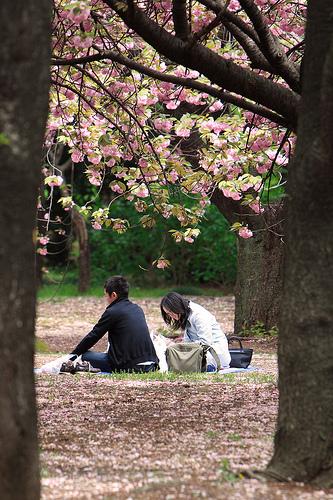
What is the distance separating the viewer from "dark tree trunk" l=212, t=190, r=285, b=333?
52.4 feet

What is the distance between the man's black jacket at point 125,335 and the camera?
1054 centimetres

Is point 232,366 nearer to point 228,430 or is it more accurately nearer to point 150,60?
point 150,60

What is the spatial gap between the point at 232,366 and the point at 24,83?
785 cm

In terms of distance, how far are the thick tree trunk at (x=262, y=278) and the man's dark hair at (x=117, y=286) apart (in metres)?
5.68

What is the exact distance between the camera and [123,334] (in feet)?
34.8

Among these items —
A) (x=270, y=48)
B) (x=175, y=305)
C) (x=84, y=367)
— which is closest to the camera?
(x=270, y=48)

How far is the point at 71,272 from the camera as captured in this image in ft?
101

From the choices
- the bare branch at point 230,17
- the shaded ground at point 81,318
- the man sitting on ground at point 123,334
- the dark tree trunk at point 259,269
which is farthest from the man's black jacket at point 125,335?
the dark tree trunk at point 259,269

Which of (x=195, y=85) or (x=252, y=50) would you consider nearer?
(x=195, y=85)

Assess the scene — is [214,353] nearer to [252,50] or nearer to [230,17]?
[252,50]

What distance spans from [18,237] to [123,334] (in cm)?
677

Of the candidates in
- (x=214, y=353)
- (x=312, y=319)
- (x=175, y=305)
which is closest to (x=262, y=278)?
(x=214, y=353)

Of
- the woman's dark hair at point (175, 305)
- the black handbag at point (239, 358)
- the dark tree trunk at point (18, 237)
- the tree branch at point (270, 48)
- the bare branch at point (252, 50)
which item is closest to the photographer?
the dark tree trunk at point (18, 237)

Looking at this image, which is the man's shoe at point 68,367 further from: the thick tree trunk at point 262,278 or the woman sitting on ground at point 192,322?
the thick tree trunk at point 262,278
